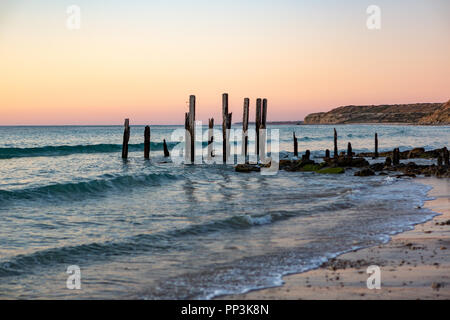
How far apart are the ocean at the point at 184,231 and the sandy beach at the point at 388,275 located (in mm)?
389

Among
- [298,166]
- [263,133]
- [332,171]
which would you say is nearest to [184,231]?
[332,171]

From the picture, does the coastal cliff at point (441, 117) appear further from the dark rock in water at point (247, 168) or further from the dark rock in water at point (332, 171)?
the dark rock in water at point (247, 168)

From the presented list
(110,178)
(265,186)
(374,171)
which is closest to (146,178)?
(110,178)

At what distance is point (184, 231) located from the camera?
11.0 metres

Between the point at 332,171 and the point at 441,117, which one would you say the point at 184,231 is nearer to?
the point at 332,171

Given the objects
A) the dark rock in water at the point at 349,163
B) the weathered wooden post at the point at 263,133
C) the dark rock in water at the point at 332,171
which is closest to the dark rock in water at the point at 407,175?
the dark rock in water at the point at 332,171

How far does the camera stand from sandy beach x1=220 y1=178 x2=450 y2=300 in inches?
241

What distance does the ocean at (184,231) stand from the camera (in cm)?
717

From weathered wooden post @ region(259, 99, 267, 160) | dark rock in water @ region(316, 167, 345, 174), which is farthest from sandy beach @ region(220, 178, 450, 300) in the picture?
weathered wooden post @ region(259, 99, 267, 160)

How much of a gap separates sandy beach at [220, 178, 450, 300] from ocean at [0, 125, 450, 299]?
389 mm

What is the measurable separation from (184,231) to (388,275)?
Result: 17.2 feet

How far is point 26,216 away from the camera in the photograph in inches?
522

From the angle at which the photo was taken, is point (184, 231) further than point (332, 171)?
No
